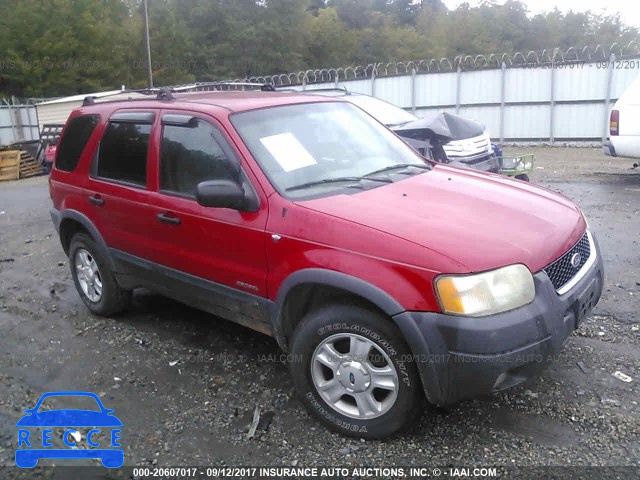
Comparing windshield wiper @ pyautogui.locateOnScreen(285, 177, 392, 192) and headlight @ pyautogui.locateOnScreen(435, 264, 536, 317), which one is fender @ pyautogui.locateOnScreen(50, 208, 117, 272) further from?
headlight @ pyautogui.locateOnScreen(435, 264, 536, 317)

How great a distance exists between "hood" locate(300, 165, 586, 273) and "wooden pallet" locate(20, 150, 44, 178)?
59.2 feet

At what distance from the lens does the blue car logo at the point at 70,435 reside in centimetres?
331

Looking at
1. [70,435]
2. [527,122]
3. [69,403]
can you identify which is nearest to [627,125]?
[527,122]

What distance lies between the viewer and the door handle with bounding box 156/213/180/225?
13.2ft

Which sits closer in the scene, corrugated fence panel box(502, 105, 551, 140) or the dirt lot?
the dirt lot

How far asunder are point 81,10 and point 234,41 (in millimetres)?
13643

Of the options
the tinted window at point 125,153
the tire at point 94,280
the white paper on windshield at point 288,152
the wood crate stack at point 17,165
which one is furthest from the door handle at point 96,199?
the wood crate stack at point 17,165

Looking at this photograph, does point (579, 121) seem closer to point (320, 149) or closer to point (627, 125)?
point (627, 125)

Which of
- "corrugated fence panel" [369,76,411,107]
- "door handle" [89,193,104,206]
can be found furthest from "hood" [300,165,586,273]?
"corrugated fence panel" [369,76,411,107]

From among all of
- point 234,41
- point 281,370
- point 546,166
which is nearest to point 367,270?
point 281,370

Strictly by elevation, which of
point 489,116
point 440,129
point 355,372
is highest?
point 440,129

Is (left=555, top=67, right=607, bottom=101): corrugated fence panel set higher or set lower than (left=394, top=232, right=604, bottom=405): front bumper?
higher

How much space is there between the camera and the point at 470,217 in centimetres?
323

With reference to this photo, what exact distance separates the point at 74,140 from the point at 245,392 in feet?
9.24
